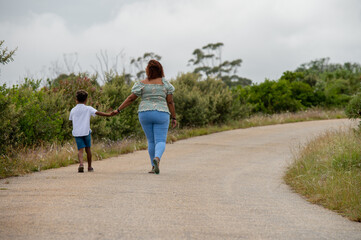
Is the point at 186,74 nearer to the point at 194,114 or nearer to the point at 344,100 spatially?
the point at 194,114

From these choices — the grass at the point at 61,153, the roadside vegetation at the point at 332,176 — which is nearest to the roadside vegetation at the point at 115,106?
the grass at the point at 61,153

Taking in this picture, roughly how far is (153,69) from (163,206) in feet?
11.6

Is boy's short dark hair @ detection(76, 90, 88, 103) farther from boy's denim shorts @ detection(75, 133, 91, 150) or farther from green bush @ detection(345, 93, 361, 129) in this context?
green bush @ detection(345, 93, 361, 129)

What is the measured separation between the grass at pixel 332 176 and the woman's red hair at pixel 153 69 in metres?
3.11

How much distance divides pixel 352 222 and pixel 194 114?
1456 centimetres

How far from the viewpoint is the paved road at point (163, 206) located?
14.2ft

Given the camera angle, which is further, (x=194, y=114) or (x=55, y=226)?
(x=194, y=114)

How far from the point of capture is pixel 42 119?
459 inches

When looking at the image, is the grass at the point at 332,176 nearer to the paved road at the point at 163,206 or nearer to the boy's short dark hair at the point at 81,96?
the paved road at the point at 163,206

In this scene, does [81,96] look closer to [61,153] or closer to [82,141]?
[82,141]

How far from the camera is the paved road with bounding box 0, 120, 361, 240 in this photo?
4336 mm

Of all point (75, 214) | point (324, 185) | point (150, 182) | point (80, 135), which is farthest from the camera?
point (80, 135)

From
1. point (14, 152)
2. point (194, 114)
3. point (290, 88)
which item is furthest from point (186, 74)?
point (14, 152)

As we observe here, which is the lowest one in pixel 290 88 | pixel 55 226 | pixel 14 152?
pixel 55 226
